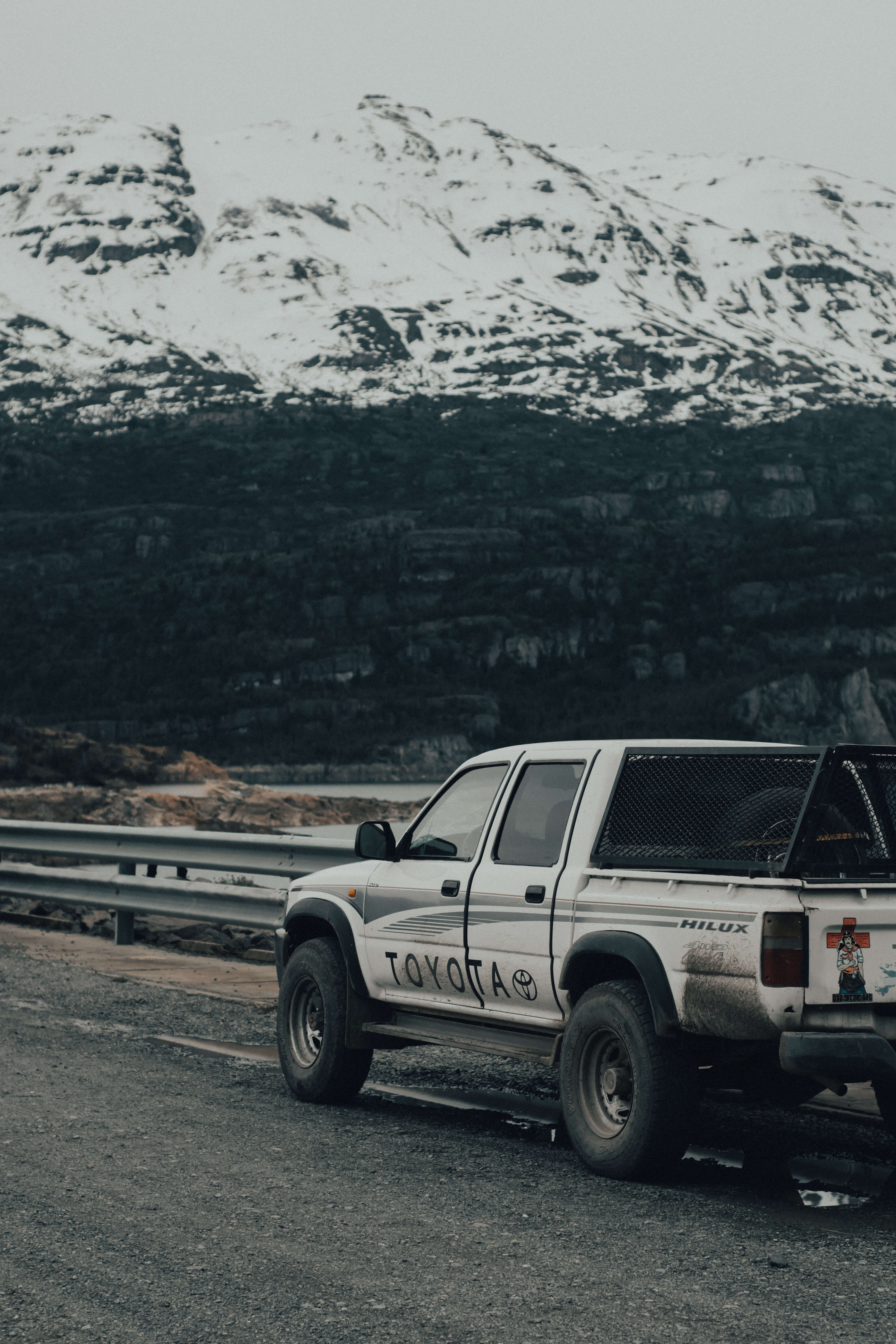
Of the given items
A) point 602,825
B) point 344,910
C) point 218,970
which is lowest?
point 218,970

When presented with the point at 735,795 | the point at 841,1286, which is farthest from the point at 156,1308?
the point at 735,795

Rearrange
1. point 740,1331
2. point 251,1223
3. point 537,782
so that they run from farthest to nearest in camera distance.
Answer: point 537,782 < point 251,1223 < point 740,1331

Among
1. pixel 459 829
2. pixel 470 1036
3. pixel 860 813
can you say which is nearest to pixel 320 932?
pixel 459 829

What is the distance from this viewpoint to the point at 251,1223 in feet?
16.3

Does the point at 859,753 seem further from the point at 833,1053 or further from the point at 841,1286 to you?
the point at 841,1286

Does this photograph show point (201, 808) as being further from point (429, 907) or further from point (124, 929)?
point (429, 907)

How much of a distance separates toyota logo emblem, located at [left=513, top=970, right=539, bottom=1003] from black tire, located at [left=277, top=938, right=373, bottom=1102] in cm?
122

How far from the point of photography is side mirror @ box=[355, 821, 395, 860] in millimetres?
7090

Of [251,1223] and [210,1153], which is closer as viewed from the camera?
[251,1223]

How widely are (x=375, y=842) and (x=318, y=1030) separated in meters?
1.11

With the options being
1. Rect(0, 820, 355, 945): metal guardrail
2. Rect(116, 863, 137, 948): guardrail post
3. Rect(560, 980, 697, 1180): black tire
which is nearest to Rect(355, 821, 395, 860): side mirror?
Rect(560, 980, 697, 1180): black tire

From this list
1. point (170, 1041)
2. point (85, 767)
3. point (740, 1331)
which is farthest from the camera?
point (85, 767)

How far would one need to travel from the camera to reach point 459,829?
25.6 ft

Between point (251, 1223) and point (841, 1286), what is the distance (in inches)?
76.9
